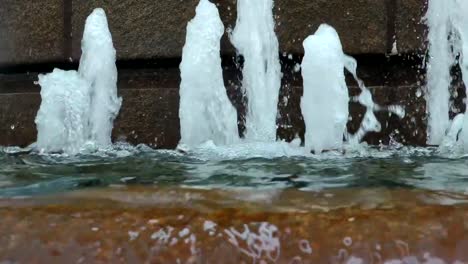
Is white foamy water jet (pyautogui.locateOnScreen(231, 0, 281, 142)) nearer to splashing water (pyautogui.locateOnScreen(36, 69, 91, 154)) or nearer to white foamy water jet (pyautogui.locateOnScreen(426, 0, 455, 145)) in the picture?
white foamy water jet (pyautogui.locateOnScreen(426, 0, 455, 145))

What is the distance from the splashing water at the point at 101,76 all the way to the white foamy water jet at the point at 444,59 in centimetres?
181

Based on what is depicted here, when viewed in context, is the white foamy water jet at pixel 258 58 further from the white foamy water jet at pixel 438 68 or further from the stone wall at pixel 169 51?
the white foamy water jet at pixel 438 68

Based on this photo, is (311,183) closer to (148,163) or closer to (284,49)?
(148,163)

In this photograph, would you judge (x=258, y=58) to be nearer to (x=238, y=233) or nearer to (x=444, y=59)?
(x=444, y=59)

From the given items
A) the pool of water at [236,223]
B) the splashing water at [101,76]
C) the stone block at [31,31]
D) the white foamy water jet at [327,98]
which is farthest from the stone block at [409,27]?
the pool of water at [236,223]

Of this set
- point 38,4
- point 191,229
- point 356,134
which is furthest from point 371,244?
point 38,4

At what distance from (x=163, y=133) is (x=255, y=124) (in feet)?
1.77

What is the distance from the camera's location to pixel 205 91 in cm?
402

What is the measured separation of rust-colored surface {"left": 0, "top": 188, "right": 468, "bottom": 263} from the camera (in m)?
1.13

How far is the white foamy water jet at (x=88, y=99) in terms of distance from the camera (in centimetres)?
427

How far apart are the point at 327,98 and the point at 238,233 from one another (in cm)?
271

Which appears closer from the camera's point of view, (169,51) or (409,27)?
(409,27)

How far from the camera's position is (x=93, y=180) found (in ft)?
6.32

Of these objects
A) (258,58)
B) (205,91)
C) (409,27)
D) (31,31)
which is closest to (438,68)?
(409,27)
